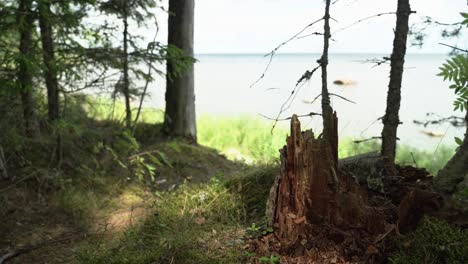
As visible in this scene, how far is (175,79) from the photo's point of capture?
26.6 ft

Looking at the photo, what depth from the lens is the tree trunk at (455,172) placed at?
9.70 ft

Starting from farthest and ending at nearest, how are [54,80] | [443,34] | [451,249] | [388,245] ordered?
[54,80] < [443,34] < [388,245] < [451,249]

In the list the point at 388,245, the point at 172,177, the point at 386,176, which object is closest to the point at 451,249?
the point at 388,245

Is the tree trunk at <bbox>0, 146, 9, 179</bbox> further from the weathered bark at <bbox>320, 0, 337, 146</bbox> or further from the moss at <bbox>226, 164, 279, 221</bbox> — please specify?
the weathered bark at <bbox>320, 0, 337, 146</bbox>

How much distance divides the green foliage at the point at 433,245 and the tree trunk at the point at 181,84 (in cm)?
580

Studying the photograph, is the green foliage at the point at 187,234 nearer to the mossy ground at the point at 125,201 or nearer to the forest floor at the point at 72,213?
the mossy ground at the point at 125,201

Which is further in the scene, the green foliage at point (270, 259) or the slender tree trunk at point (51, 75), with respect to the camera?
the slender tree trunk at point (51, 75)

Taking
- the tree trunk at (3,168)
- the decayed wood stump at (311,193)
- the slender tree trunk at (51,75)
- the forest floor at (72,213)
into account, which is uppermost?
the slender tree trunk at (51,75)

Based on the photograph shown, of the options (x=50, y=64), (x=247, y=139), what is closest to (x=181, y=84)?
(x=50, y=64)

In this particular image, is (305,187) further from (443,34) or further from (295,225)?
(443,34)

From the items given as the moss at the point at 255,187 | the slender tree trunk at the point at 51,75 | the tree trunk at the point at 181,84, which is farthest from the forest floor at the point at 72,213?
the tree trunk at the point at 181,84

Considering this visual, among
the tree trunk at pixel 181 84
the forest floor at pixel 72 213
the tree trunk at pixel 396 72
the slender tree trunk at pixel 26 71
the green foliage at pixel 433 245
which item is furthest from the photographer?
the tree trunk at pixel 181 84

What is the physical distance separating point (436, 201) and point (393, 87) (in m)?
0.96

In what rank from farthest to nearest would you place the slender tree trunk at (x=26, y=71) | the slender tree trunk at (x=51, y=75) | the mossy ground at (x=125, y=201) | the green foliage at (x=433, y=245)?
the slender tree trunk at (x=51, y=75), the slender tree trunk at (x=26, y=71), the mossy ground at (x=125, y=201), the green foliage at (x=433, y=245)
